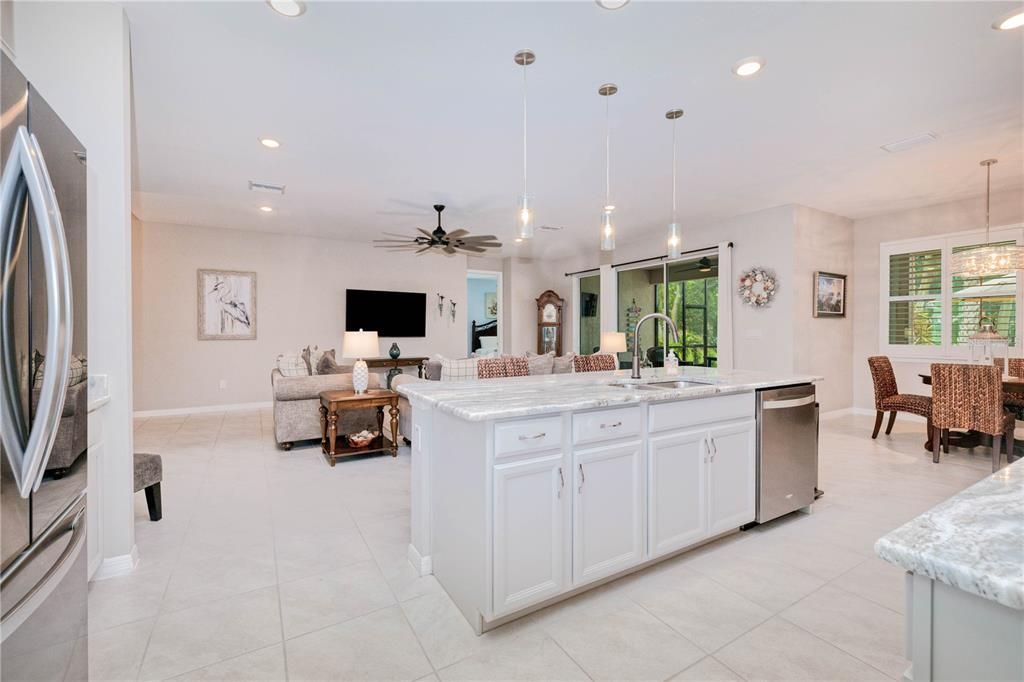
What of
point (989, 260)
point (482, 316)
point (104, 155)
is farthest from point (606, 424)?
point (482, 316)

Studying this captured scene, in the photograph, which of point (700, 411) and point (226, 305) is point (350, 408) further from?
point (226, 305)

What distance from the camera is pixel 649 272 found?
304 inches

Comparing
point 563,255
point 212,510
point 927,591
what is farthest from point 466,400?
point 563,255

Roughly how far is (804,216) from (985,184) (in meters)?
1.55

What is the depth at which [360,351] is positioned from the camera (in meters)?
4.50

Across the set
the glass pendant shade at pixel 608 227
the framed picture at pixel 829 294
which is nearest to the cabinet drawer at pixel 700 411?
the glass pendant shade at pixel 608 227

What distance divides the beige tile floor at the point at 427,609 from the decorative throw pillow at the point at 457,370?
4.31 feet

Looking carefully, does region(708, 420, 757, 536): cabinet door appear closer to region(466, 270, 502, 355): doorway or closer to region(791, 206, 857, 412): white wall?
region(791, 206, 857, 412): white wall

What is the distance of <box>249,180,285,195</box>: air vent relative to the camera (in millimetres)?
4693

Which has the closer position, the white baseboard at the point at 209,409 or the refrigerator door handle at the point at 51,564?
the refrigerator door handle at the point at 51,564

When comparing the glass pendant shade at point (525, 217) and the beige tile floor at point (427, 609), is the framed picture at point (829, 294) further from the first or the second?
the glass pendant shade at point (525, 217)

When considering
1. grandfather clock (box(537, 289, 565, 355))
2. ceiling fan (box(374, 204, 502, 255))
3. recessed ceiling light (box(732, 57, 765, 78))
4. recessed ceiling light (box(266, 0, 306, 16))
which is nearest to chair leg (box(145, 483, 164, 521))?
recessed ceiling light (box(266, 0, 306, 16))

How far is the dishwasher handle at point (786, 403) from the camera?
2631 mm

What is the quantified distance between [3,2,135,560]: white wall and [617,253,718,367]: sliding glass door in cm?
574
